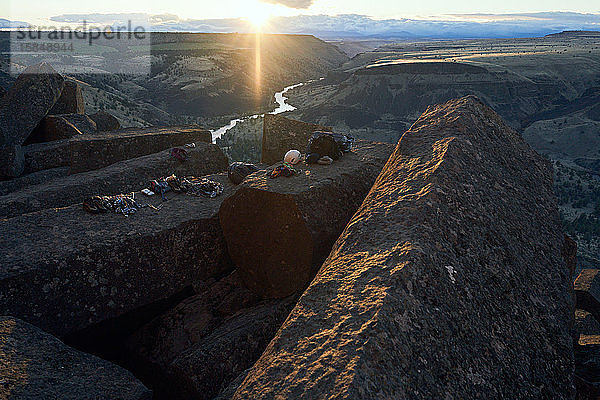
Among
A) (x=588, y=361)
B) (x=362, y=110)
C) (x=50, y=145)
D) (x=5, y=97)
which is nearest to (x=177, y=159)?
(x=50, y=145)

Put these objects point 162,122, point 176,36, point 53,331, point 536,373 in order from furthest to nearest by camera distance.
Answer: point 176,36 → point 162,122 → point 53,331 → point 536,373

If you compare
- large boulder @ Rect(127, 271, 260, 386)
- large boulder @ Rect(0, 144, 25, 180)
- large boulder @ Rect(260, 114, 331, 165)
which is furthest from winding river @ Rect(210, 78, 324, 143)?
large boulder @ Rect(127, 271, 260, 386)

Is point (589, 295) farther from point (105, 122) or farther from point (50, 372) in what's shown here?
point (105, 122)

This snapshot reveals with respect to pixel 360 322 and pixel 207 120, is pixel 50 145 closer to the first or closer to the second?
pixel 360 322

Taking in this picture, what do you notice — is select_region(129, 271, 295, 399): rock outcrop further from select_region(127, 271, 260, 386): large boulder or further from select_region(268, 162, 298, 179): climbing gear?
select_region(268, 162, 298, 179): climbing gear

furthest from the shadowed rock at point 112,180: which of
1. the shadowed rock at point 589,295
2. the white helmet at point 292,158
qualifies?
the shadowed rock at point 589,295

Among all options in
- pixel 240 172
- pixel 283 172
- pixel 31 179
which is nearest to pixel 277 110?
pixel 31 179
